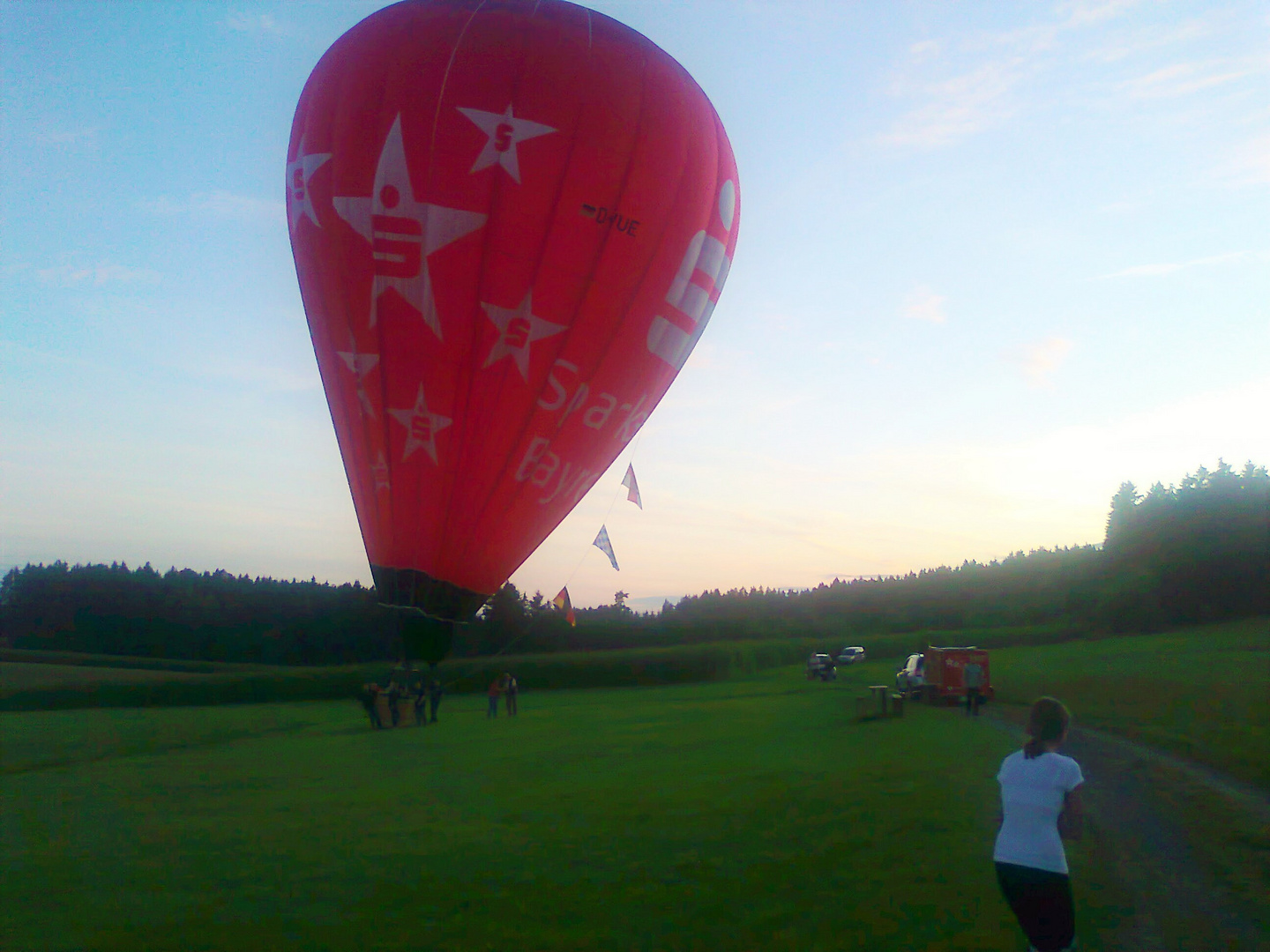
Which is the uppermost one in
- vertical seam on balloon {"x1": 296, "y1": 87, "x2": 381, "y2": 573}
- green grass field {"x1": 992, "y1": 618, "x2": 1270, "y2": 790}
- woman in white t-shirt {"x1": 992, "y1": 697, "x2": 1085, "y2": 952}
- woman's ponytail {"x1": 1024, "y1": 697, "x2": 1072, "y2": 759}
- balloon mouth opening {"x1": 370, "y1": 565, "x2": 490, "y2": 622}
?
vertical seam on balloon {"x1": 296, "y1": 87, "x2": 381, "y2": 573}

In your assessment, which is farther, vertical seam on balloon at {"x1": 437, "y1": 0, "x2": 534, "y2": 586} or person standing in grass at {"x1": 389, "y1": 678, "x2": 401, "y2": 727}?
person standing in grass at {"x1": 389, "y1": 678, "x2": 401, "y2": 727}

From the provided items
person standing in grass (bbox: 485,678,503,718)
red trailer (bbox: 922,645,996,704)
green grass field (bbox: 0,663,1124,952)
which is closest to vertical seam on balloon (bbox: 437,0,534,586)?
green grass field (bbox: 0,663,1124,952)

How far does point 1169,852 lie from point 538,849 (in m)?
6.16

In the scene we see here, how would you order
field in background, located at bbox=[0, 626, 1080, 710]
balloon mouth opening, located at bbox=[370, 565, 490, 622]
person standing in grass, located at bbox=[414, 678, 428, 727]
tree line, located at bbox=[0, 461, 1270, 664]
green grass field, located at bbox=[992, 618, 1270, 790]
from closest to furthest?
balloon mouth opening, located at bbox=[370, 565, 490, 622] → green grass field, located at bbox=[992, 618, 1270, 790] → person standing in grass, located at bbox=[414, 678, 428, 727] → field in background, located at bbox=[0, 626, 1080, 710] → tree line, located at bbox=[0, 461, 1270, 664]

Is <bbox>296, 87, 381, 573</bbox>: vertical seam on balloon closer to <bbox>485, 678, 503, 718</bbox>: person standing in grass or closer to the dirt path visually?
the dirt path

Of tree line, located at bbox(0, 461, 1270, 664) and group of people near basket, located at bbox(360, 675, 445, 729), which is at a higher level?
tree line, located at bbox(0, 461, 1270, 664)

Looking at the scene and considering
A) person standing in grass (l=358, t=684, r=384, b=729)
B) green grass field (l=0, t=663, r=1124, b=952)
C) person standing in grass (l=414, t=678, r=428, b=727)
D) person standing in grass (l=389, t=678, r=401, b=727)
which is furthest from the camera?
person standing in grass (l=414, t=678, r=428, b=727)

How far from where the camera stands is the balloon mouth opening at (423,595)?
13008 mm

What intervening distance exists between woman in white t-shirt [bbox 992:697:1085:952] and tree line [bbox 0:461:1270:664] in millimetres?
52366

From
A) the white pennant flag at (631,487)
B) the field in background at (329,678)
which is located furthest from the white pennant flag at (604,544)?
the field in background at (329,678)

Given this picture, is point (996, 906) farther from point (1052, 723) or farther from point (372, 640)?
point (372, 640)

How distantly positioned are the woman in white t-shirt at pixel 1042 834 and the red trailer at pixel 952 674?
24137 mm

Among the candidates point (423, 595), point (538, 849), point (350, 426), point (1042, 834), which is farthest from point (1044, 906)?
point (350, 426)

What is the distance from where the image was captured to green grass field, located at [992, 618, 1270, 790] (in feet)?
54.0
